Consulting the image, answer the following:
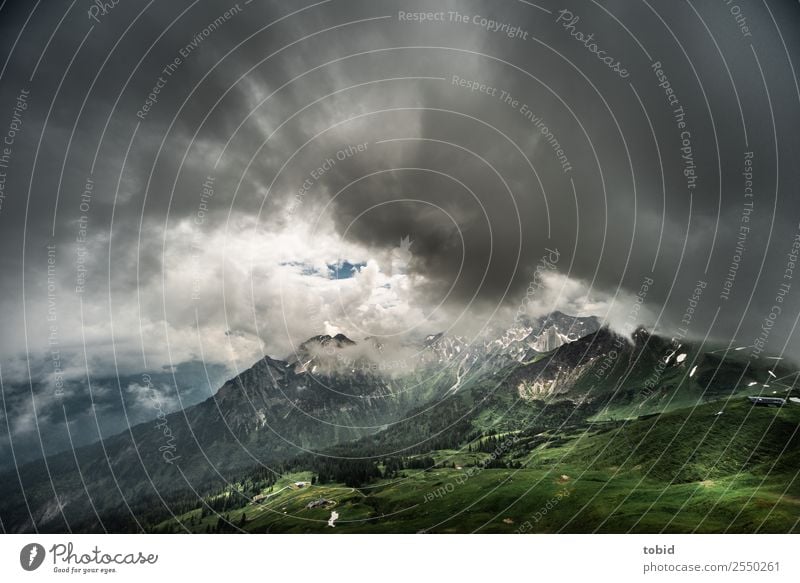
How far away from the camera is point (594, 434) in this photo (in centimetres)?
18588

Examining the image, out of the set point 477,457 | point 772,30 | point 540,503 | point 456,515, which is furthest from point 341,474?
point 772,30

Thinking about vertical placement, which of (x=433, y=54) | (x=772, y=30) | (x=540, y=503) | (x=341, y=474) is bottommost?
(x=341, y=474)

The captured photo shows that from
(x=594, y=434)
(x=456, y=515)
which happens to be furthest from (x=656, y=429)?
(x=456, y=515)

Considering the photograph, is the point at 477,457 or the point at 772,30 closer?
the point at 772,30

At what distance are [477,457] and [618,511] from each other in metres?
94.3

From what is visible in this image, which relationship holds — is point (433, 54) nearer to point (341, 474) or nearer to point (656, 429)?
point (656, 429)

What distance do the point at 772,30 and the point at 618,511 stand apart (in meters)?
91.4

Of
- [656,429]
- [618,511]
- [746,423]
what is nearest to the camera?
[618,511]

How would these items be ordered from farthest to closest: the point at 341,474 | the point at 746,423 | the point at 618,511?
the point at 341,474 < the point at 746,423 < the point at 618,511
